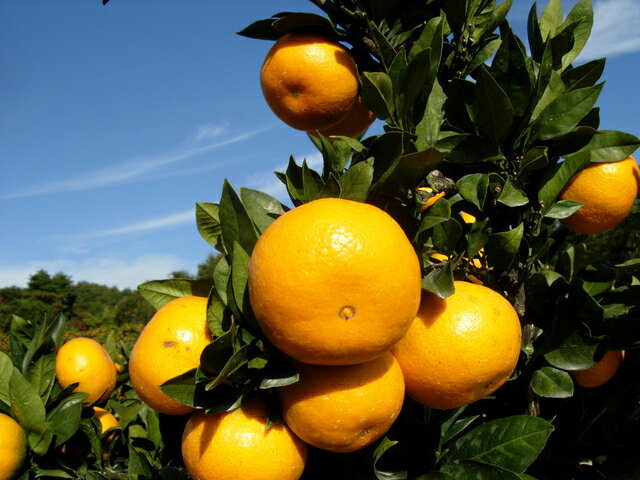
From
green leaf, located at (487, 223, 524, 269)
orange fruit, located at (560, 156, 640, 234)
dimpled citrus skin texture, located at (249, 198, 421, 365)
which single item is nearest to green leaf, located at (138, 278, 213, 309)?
dimpled citrus skin texture, located at (249, 198, 421, 365)

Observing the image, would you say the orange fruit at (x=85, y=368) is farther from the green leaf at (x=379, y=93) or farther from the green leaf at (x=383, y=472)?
the green leaf at (x=379, y=93)

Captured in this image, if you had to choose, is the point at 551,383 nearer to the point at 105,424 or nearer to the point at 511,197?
the point at 511,197

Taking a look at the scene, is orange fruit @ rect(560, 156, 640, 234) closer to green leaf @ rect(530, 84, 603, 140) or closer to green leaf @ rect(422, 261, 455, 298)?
green leaf @ rect(530, 84, 603, 140)

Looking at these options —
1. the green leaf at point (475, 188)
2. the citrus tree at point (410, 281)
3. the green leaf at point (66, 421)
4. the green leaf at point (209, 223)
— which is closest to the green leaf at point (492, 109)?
the citrus tree at point (410, 281)

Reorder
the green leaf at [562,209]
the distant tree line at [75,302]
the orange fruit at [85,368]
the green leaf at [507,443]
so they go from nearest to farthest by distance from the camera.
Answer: the green leaf at [507,443] → the green leaf at [562,209] → the orange fruit at [85,368] → the distant tree line at [75,302]

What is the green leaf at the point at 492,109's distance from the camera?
3.53 ft

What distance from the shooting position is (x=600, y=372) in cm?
133

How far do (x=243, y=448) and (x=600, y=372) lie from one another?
0.96 metres

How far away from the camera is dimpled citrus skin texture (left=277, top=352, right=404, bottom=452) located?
2.96ft

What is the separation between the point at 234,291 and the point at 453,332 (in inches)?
16.8

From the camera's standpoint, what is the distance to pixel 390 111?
1.09 metres

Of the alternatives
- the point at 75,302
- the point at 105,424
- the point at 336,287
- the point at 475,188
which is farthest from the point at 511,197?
the point at 75,302

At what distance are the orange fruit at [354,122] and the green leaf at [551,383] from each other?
778mm

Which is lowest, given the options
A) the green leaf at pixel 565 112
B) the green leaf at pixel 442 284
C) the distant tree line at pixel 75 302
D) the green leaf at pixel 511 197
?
the distant tree line at pixel 75 302
